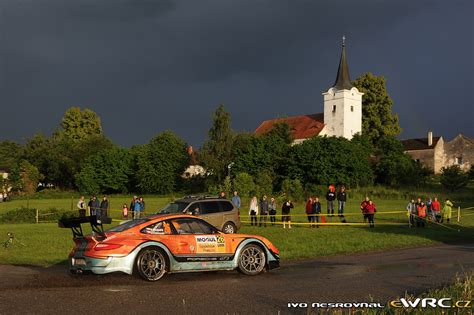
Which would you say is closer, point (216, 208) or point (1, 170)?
point (216, 208)

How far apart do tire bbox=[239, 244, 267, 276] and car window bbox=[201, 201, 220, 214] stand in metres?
9.77

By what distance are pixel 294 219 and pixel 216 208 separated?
38.7 feet

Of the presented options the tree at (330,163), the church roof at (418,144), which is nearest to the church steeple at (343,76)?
the church roof at (418,144)

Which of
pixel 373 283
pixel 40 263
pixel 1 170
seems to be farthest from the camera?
pixel 1 170

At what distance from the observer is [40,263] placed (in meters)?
14.9

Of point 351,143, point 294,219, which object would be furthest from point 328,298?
point 351,143

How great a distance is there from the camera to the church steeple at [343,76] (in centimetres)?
10138

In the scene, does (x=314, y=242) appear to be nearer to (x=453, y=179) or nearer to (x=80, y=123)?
(x=453, y=179)

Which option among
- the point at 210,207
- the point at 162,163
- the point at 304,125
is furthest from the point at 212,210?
the point at 304,125

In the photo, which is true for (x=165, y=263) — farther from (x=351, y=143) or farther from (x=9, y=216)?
(x=351, y=143)

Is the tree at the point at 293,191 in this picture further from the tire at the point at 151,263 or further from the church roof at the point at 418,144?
the church roof at the point at 418,144

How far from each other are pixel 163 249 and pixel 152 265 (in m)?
0.38

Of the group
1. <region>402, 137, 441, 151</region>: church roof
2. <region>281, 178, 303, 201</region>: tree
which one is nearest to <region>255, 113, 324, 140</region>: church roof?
<region>402, 137, 441, 151</region>: church roof

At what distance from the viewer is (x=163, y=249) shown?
1126 centimetres
